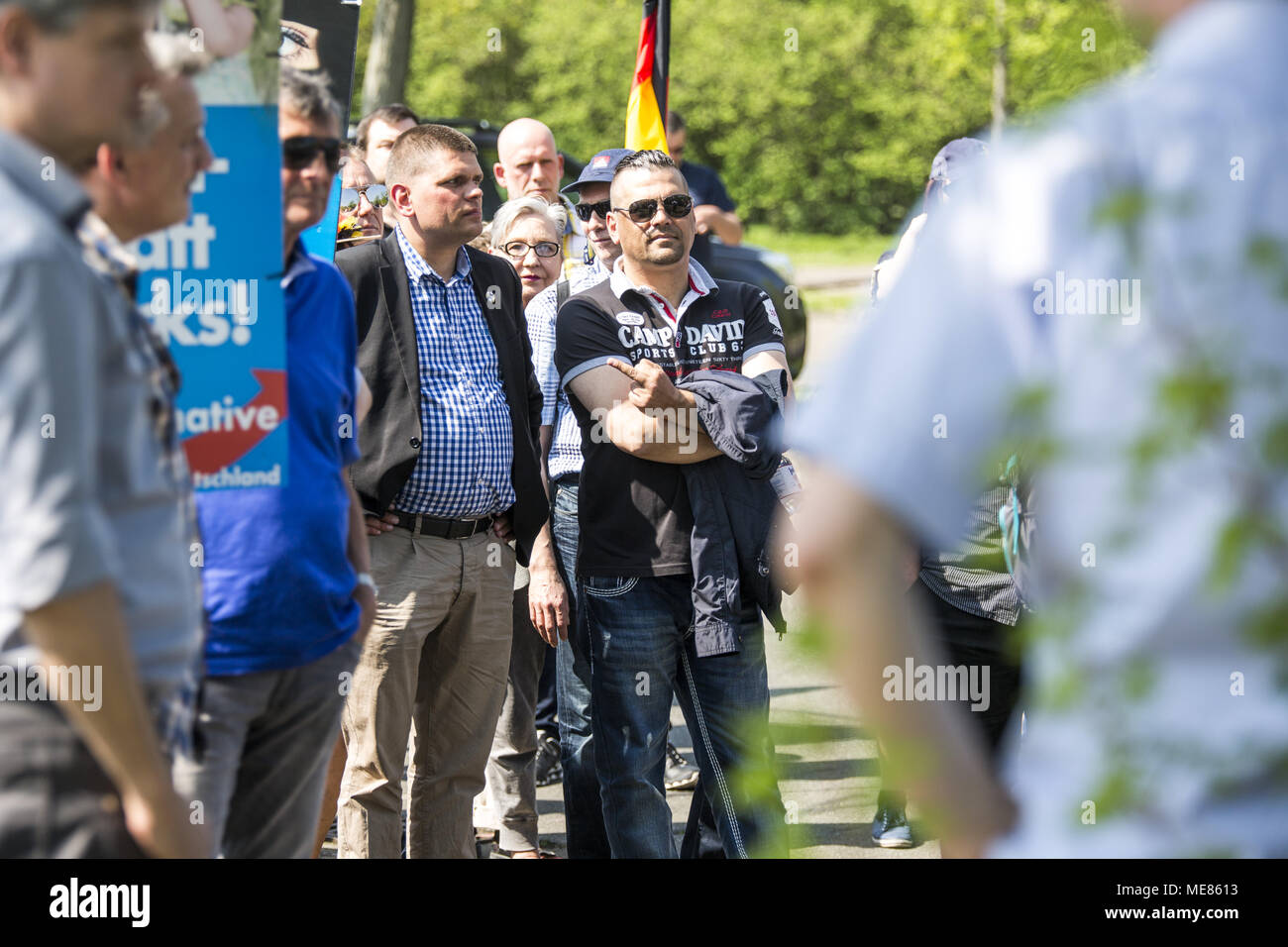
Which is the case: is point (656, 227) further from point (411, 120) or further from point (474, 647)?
point (411, 120)

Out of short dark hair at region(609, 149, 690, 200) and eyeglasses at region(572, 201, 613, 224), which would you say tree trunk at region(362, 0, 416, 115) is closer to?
eyeglasses at region(572, 201, 613, 224)

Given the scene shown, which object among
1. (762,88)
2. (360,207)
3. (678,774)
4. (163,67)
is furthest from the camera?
(762,88)

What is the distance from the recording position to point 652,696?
4.25m

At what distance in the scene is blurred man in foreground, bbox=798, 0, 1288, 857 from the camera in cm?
110

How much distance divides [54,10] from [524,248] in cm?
408

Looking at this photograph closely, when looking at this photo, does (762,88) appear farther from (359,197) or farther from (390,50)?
(359,197)

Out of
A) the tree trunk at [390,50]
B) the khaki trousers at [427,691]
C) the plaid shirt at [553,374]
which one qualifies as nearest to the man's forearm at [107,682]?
the khaki trousers at [427,691]

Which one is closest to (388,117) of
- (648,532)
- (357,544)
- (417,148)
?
(417,148)

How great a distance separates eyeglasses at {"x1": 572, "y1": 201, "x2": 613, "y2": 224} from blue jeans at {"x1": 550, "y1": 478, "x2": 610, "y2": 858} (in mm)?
1449

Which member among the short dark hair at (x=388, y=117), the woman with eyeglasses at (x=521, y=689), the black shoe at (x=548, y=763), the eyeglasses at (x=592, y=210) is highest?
the short dark hair at (x=388, y=117)

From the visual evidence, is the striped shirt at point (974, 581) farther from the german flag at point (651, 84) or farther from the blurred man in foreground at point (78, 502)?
the german flag at point (651, 84)

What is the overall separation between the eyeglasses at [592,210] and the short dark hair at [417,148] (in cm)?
139

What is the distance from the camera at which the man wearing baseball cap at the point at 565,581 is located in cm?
460

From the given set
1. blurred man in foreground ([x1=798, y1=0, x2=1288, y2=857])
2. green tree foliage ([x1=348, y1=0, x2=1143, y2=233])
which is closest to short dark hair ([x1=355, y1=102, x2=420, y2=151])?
blurred man in foreground ([x1=798, y1=0, x2=1288, y2=857])
